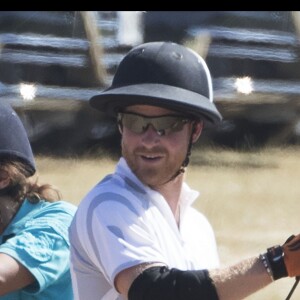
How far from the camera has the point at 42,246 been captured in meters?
3.33

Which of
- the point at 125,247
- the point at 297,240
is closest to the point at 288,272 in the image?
the point at 297,240

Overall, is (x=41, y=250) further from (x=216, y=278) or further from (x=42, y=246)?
(x=216, y=278)

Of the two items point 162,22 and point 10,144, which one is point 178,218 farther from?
point 162,22

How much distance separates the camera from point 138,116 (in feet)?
9.69

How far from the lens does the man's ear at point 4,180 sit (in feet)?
11.6

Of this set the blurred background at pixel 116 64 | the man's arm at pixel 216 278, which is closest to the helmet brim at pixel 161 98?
the man's arm at pixel 216 278

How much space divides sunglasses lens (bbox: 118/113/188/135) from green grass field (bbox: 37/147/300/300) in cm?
665

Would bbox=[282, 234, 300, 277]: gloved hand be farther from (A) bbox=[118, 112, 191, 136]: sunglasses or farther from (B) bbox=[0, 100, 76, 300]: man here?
(B) bbox=[0, 100, 76, 300]: man

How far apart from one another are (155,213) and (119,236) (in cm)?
17

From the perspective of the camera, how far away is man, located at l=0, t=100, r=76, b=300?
3254mm

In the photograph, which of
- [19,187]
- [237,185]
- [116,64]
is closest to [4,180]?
[19,187]

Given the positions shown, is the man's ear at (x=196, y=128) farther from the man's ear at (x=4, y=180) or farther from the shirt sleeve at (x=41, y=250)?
the man's ear at (x=4, y=180)

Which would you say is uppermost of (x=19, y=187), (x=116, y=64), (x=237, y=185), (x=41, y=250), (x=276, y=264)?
(x=276, y=264)

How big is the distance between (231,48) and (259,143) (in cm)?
112
